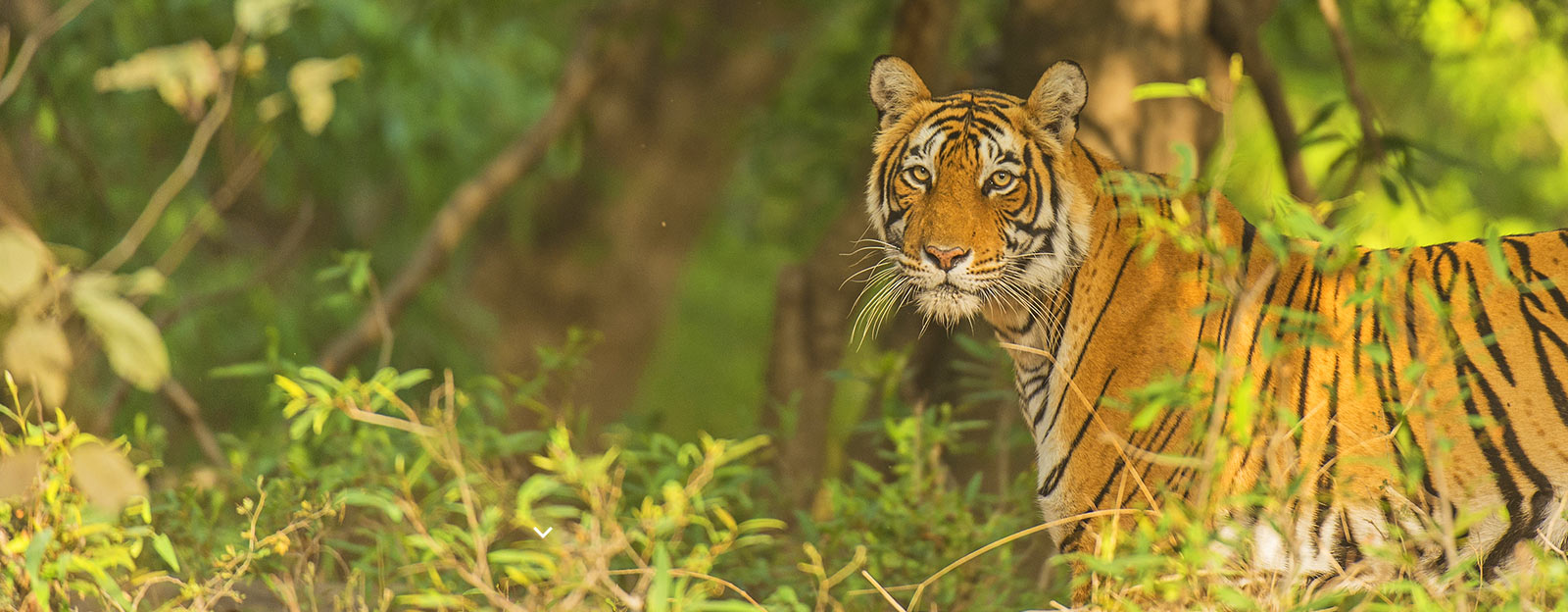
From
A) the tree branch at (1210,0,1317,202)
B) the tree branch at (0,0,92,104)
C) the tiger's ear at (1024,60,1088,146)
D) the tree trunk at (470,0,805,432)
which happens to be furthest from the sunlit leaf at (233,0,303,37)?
the tree branch at (1210,0,1317,202)

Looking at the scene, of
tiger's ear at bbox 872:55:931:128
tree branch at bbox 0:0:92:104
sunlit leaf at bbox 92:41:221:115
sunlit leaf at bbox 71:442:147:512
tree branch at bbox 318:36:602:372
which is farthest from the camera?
tree branch at bbox 318:36:602:372

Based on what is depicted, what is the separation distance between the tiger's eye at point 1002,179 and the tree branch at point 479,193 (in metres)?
3.64

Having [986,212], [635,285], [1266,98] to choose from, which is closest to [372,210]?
[635,285]

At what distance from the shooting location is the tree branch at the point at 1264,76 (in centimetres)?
495

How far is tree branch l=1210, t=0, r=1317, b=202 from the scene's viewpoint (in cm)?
495

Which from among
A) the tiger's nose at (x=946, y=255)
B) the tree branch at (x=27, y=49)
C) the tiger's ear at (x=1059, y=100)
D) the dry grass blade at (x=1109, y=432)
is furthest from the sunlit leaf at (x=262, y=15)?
the dry grass blade at (x=1109, y=432)

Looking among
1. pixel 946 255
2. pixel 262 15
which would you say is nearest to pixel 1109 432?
pixel 946 255

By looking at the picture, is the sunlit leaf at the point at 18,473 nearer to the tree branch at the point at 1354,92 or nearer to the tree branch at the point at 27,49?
the tree branch at the point at 27,49

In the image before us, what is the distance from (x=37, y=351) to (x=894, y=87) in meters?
2.04

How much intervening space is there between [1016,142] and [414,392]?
23.4ft

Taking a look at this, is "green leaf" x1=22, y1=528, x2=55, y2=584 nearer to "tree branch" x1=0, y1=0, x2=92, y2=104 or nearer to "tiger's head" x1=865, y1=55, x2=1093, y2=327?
"tree branch" x1=0, y1=0, x2=92, y2=104

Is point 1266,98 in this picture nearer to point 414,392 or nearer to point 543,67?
point 414,392

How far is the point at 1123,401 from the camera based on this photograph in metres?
3.25

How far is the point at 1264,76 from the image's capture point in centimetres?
521
